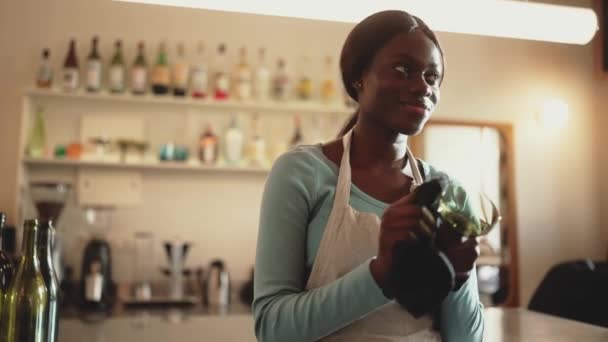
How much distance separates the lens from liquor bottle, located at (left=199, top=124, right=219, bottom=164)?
12.0ft

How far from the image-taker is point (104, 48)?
373cm

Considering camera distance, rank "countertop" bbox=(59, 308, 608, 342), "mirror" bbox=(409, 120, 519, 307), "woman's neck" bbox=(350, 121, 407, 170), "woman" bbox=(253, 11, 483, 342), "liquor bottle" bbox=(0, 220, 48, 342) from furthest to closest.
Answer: "mirror" bbox=(409, 120, 519, 307) → "countertop" bbox=(59, 308, 608, 342) → "liquor bottle" bbox=(0, 220, 48, 342) → "woman's neck" bbox=(350, 121, 407, 170) → "woman" bbox=(253, 11, 483, 342)

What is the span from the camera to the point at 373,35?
100 centimetres

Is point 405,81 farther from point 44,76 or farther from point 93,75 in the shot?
point 44,76

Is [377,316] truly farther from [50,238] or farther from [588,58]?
[588,58]

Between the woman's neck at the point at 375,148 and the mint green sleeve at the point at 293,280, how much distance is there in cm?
10

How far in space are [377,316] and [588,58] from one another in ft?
13.2

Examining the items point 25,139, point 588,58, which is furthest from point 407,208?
point 588,58

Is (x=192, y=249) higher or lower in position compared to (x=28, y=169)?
lower

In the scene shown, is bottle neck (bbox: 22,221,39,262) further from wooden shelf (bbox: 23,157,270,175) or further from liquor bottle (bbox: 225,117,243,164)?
liquor bottle (bbox: 225,117,243,164)

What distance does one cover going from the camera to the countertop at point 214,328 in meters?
1.59

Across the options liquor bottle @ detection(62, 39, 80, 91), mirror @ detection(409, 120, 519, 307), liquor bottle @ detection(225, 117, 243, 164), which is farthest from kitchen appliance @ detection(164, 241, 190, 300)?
mirror @ detection(409, 120, 519, 307)

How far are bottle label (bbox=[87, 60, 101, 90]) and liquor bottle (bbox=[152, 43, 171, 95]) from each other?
301 mm

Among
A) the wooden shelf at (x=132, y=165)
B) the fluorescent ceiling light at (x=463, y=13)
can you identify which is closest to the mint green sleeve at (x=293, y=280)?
the fluorescent ceiling light at (x=463, y=13)
